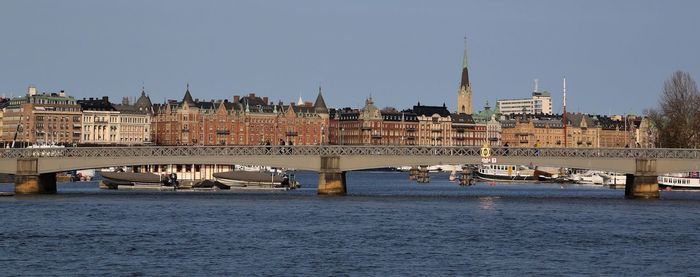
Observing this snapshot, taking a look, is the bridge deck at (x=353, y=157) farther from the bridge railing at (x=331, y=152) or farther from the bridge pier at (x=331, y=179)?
the bridge pier at (x=331, y=179)

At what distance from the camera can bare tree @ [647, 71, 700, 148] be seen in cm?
15638

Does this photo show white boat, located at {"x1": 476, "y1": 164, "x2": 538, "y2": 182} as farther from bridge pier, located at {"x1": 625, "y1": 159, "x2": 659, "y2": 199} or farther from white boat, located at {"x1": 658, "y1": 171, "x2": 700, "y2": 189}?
bridge pier, located at {"x1": 625, "y1": 159, "x2": 659, "y2": 199}

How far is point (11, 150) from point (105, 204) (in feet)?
53.9

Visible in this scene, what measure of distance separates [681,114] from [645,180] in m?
51.1

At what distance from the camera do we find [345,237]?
239ft

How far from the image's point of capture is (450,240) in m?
71.8

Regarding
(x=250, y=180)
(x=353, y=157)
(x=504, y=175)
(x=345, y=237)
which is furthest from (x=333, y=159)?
(x=504, y=175)

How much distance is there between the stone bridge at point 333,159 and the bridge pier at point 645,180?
73mm

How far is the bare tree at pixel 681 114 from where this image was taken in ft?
513

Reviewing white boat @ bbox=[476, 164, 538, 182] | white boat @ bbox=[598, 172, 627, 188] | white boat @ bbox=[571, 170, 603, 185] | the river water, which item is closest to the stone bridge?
the river water

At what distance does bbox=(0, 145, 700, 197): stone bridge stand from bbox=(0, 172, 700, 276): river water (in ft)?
10.4

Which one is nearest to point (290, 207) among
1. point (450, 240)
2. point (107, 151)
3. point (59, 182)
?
point (107, 151)

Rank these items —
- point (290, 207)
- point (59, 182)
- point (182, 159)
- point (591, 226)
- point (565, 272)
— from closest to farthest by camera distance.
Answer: point (565, 272)
point (591, 226)
point (290, 207)
point (182, 159)
point (59, 182)

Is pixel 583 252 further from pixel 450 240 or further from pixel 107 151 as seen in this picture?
pixel 107 151
